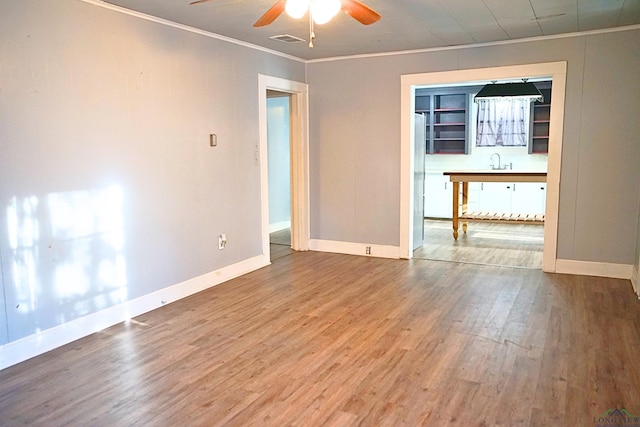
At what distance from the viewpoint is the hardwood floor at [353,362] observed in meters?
2.54

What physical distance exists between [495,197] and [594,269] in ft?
11.7

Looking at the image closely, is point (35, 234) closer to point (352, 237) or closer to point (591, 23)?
point (352, 237)

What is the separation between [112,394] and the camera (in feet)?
8.99

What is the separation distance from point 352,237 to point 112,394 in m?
3.93

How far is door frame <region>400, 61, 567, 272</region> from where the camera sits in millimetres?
5020

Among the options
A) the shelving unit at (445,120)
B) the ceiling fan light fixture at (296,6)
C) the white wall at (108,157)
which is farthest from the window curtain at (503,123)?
the ceiling fan light fixture at (296,6)

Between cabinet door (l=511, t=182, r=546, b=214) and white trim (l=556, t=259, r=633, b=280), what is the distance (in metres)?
3.20

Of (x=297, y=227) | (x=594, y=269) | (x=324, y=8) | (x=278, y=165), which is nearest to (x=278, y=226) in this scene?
(x=278, y=165)

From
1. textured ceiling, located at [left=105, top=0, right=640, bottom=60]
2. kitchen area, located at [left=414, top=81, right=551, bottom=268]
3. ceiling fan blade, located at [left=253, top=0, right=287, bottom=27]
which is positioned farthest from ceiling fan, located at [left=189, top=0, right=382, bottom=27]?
kitchen area, located at [left=414, top=81, right=551, bottom=268]

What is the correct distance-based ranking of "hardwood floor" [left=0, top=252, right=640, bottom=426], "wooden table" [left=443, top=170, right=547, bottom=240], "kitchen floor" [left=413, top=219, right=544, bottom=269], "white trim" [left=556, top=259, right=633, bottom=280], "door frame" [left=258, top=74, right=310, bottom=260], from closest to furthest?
"hardwood floor" [left=0, top=252, right=640, bottom=426] < "white trim" [left=556, top=259, right=633, bottom=280] < "kitchen floor" [left=413, top=219, right=544, bottom=269] < "door frame" [left=258, top=74, right=310, bottom=260] < "wooden table" [left=443, top=170, right=547, bottom=240]

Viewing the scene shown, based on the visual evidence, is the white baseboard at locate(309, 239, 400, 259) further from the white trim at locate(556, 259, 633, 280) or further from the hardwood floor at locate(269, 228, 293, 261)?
the white trim at locate(556, 259, 633, 280)

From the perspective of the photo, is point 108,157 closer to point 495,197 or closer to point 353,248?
point 353,248

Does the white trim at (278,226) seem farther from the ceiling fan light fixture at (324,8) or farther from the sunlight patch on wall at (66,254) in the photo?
the ceiling fan light fixture at (324,8)

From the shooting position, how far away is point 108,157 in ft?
12.3
